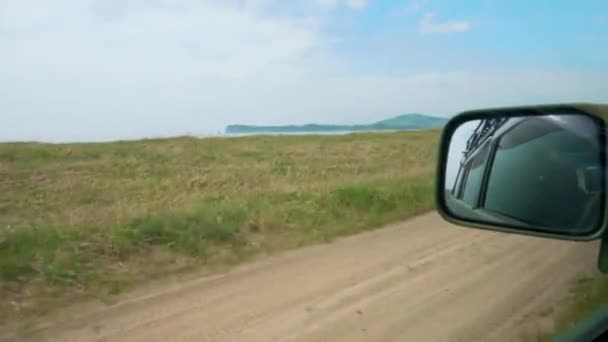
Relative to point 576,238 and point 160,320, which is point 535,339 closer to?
point 576,238

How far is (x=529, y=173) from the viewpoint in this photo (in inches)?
97.1

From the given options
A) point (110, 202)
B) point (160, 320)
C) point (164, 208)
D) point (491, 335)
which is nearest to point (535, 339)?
point (491, 335)

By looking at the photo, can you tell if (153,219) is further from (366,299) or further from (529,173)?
(529,173)

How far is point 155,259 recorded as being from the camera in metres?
7.36

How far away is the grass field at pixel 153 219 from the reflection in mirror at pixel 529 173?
4450 millimetres

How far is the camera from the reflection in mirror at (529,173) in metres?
2.21

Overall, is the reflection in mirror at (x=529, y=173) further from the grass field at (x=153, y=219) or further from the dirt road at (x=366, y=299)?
the grass field at (x=153, y=219)

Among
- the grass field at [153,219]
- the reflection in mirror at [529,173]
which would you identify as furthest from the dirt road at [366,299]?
the reflection in mirror at [529,173]

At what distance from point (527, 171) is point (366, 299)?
3393mm

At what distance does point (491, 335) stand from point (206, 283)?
328 centimetres

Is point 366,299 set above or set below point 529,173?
below

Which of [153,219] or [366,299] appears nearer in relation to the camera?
[366,299]

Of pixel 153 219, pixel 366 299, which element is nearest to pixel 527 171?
pixel 366 299

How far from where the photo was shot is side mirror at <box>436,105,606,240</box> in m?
2.20
